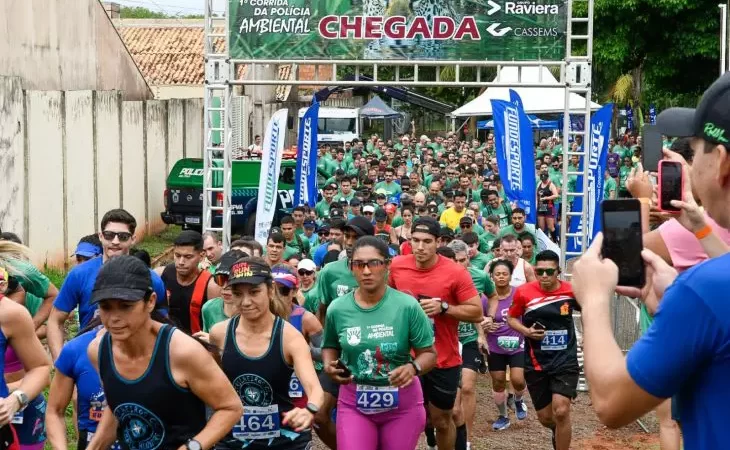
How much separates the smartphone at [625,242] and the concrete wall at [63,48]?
60.7 ft

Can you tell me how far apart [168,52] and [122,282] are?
1604 inches

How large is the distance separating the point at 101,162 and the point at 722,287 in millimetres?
21373

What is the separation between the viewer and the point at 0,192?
17.9m

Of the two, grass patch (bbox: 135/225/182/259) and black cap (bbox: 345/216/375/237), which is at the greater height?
black cap (bbox: 345/216/375/237)

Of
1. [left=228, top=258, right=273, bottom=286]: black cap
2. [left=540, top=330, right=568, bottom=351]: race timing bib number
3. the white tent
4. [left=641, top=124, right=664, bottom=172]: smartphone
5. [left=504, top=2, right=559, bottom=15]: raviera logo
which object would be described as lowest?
[left=540, top=330, right=568, bottom=351]: race timing bib number

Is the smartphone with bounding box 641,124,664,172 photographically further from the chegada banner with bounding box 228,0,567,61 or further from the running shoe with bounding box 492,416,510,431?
the chegada banner with bounding box 228,0,567,61

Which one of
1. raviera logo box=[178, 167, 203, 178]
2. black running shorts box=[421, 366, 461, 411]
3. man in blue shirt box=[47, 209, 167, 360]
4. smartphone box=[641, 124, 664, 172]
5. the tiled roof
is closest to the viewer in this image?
smartphone box=[641, 124, 664, 172]

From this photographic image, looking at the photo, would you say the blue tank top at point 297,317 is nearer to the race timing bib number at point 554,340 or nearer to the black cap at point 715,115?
the race timing bib number at point 554,340

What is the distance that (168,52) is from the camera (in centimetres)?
4484

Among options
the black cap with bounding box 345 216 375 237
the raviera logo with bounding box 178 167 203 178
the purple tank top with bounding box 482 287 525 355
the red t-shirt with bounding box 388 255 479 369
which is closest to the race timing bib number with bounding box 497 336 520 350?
the purple tank top with bounding box 482 287 525 355

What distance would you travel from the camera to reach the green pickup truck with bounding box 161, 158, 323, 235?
2483 centimetres

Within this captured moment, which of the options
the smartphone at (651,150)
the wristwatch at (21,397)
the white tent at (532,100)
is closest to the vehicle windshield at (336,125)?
the white tent at (532,100)

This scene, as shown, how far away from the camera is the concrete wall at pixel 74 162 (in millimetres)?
18564

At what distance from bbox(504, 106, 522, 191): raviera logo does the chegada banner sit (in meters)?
0.82
